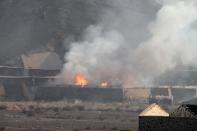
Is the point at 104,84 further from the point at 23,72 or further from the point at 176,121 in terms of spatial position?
the point at 176,121

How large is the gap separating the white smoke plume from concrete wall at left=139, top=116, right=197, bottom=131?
60.3 metres

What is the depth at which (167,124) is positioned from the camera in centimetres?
2911

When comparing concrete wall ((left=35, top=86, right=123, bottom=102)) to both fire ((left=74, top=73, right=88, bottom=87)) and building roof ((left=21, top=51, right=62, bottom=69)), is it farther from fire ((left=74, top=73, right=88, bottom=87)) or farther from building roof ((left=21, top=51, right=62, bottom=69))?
building roof ((left=21, top=51, right=62, bottom=69))

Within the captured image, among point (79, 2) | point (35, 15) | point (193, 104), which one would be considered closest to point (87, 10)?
point (79, 2)

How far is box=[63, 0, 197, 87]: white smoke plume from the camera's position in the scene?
9581cm

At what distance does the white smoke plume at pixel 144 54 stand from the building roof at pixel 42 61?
924 cm

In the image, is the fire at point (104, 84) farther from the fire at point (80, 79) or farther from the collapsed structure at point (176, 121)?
the collapsed structure at point (176, 121)

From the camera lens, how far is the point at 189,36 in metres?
98.8

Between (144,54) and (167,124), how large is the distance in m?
69.0

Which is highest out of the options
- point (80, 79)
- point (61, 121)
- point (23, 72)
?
point (23, 72)

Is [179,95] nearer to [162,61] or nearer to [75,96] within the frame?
[162,61]

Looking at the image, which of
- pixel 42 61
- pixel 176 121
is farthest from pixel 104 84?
pixel 176 121

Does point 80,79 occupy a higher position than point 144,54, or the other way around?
point 144,54

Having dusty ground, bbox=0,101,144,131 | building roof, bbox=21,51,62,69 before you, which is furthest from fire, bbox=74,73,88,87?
dusty ground, bbox=0,101,144,131
